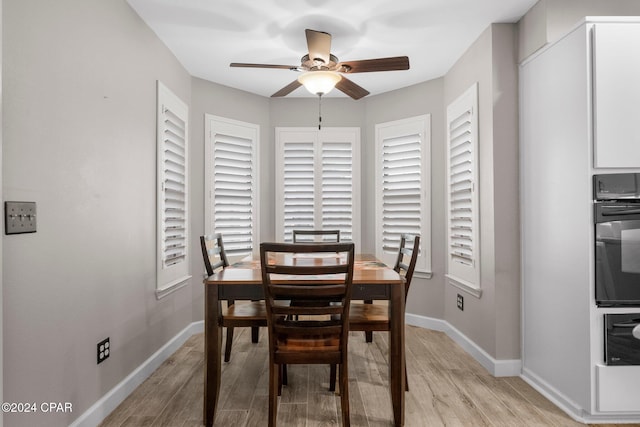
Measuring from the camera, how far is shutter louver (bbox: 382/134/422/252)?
4234 mm

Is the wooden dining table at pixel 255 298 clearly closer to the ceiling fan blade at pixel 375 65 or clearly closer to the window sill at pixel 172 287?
the window sill at pixel 172 287

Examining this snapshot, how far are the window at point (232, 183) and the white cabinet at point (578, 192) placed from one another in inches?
114

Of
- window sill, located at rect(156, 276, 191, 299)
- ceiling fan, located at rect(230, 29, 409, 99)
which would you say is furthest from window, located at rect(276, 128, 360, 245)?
ceiling fan, located at rect(230, 29, 409, 99)

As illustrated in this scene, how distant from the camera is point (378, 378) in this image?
2.80m

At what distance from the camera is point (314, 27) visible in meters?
3.00

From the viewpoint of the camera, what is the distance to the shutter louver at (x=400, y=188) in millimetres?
4234

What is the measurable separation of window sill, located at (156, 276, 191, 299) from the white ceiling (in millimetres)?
2022

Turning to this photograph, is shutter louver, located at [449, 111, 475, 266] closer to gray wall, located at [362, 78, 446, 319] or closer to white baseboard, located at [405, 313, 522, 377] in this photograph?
gray wall, located at [362, 78, 446, 319]

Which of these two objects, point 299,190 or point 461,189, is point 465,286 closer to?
point 461,189

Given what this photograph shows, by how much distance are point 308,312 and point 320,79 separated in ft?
5.54

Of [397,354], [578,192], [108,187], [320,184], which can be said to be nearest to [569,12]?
[578,192]

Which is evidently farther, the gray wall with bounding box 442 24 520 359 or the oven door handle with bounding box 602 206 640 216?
the gray wall with bounding box 442 24 520 359

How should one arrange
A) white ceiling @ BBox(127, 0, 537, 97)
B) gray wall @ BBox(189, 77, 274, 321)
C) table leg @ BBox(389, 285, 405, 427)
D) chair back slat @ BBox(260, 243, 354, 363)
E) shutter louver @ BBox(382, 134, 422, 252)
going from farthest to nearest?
shutter louver @ BBox(382, 134, 422, 252), gray wall @ BBox(189, 77, 274, 321), white ceiling @ BBox(127, 0, 537, 97), table leg @ BBox(389, 285, 405, 427), chair back slat @ BBox(260, 243, 354, 363)

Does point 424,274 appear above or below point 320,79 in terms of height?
below
